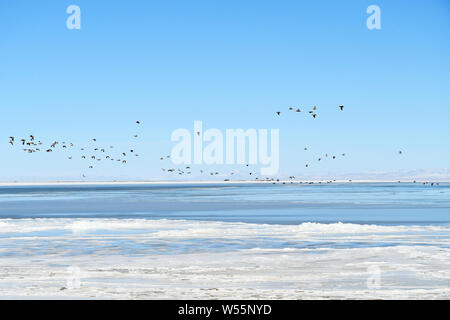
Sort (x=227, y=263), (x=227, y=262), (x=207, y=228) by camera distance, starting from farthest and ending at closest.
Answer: (x=207, y=228) < (x=227, y=262) < (x=227, y=263)

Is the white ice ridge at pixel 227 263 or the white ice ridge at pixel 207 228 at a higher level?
the white ice ridge at pixel 227 263

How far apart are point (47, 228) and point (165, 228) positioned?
18.5 feet

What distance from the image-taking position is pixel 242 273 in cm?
1698

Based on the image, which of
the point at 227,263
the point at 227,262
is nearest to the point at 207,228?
the point at 227,262

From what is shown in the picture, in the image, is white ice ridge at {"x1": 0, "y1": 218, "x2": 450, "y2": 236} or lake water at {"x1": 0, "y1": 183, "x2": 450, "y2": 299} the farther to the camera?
white ice ridge at {"x1": 0, "y1": 218, "x2": 450, "y2": 236}

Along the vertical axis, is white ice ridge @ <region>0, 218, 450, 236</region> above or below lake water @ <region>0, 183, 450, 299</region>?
below

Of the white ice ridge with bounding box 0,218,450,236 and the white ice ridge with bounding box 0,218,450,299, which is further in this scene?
the white ice ridge with bounding box 0,218,450,236

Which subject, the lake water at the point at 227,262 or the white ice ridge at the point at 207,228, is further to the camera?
the white ice ridge at the point at 207,228

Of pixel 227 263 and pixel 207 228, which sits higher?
pixel 227 263

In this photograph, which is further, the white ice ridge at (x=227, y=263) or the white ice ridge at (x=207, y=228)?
the white ice ridge at (x=207, y=228)

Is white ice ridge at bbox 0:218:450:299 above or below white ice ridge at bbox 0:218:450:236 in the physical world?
above

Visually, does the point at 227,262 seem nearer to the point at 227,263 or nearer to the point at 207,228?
the point at 227,263
